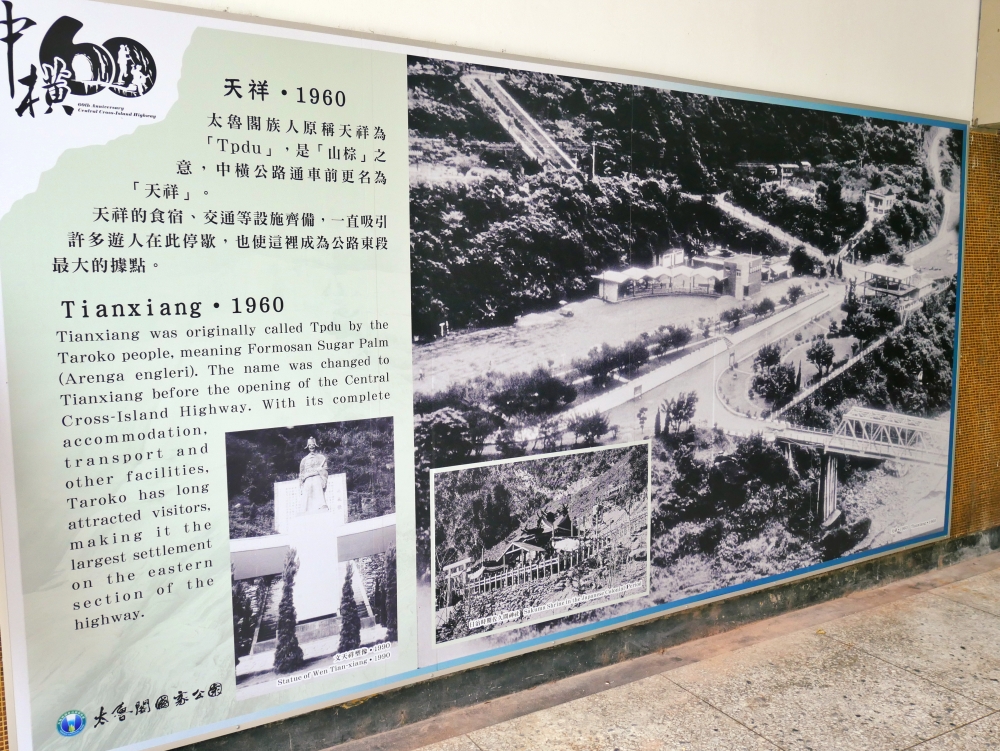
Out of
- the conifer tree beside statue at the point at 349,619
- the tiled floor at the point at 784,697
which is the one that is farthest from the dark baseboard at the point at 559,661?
the conifer tree beside statue at the point at 349,619

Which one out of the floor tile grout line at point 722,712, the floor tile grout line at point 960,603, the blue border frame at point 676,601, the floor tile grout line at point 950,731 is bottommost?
the floor tile grout line at point 950,731

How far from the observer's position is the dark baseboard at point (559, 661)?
281cm

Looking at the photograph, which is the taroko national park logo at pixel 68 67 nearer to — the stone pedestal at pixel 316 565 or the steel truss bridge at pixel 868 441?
the stone pedestal at pixel 316 565

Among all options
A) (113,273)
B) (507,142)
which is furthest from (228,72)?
(507,142)

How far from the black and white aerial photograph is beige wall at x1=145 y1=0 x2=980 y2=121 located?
0.43 feet

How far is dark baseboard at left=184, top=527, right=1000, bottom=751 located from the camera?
111 inches

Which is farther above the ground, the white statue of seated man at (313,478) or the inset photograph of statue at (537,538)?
the white statue of seated man at (313,478)

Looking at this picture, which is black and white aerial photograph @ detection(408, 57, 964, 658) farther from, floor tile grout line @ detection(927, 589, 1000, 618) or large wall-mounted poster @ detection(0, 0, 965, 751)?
floor tile grout line @ detection(927, 589, 1000, 618)

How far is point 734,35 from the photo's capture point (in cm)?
354

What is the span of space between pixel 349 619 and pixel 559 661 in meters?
1.07

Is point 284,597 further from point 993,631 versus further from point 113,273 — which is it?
point 993,631

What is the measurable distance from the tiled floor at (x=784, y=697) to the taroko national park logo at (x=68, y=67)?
8.13ft

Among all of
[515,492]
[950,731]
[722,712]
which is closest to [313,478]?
[515,492]

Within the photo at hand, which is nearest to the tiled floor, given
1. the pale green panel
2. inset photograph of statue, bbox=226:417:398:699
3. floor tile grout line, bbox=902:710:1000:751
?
floor tile grout line, bbox=902:710:1000:751
